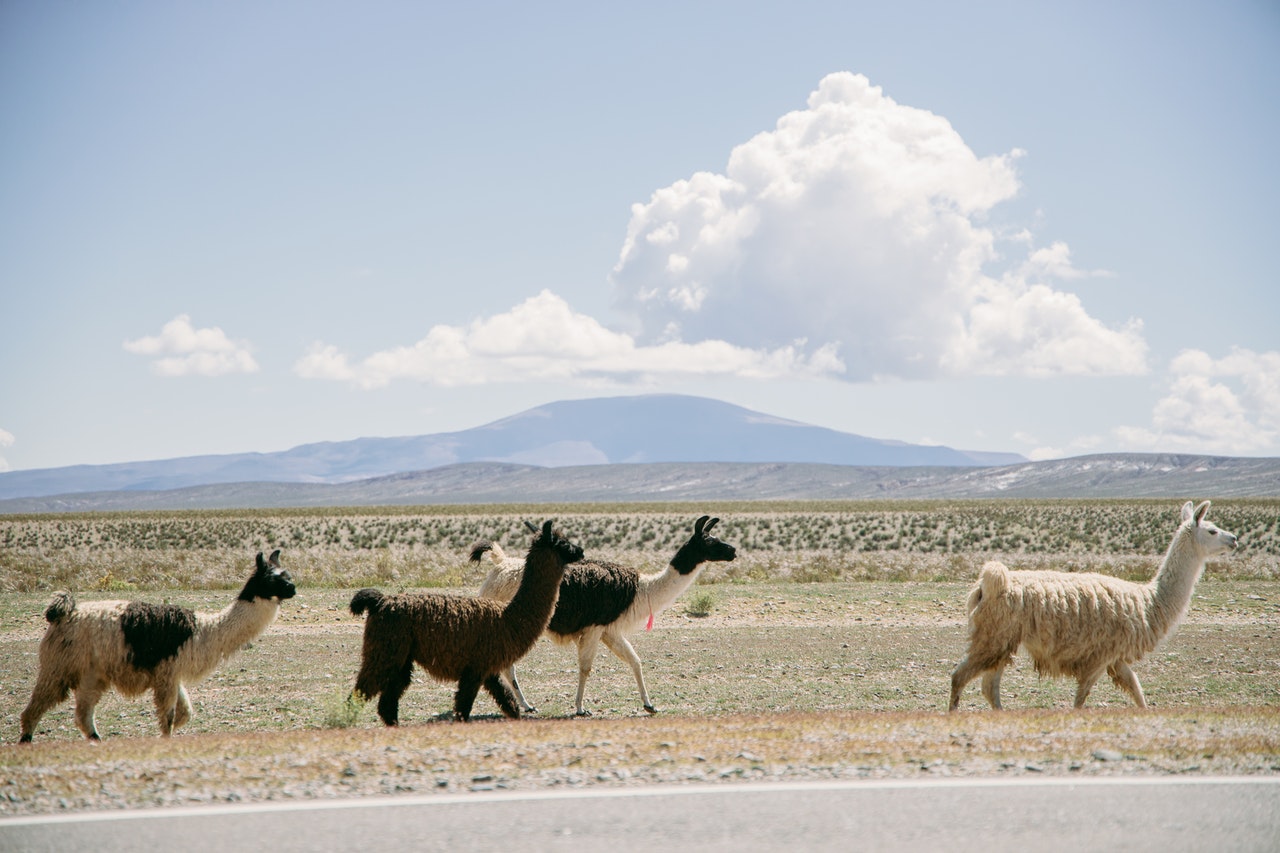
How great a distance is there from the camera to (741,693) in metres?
12.5

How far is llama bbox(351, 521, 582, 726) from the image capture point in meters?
9.15

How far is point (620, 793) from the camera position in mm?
6020

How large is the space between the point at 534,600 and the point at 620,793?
155 inches

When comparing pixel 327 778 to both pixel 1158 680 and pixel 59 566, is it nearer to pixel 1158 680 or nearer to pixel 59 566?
pixel 1158 680

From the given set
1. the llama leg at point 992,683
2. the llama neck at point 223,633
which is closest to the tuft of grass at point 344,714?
the llama neck at point 223,633

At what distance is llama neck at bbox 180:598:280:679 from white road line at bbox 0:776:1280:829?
13.1 feet

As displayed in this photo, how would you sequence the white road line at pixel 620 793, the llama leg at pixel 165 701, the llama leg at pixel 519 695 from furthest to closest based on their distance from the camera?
the llama leg at pixel 519 695 < the llama leg at pixel 165 701 < the white road line at pixel 620 793

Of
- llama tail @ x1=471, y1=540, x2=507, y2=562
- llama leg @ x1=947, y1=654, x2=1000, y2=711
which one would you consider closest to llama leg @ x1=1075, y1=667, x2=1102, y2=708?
llama leg @ x1=947, y1=654, x2=1000, y2=711

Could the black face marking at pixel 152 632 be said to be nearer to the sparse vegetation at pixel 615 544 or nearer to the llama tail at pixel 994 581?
the llama tail at pixel 994 581

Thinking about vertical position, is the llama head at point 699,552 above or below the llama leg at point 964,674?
above

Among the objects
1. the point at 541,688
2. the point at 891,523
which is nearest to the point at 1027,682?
the point at 541,688

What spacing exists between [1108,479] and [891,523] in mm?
132911

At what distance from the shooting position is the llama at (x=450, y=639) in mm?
9148

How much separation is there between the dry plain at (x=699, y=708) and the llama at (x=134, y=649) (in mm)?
482
